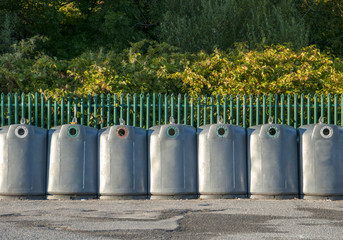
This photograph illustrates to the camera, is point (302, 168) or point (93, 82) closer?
point (302, 168)

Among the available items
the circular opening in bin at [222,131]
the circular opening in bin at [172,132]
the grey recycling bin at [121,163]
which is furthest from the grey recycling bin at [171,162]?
the circular opening in bin at [222,131]

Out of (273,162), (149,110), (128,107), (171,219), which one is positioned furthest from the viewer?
(149,110)

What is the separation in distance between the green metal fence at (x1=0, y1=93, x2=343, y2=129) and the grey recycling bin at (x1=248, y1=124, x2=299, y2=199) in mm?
937

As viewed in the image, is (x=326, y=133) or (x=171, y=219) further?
(x=326, y=133)

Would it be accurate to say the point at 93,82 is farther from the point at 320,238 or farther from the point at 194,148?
the point at 320,238

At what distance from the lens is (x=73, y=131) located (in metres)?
8.09

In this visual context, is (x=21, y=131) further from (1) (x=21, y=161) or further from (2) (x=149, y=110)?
(2) (x=149, y=110)

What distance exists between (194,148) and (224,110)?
1269 millimetres

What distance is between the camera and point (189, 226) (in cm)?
618

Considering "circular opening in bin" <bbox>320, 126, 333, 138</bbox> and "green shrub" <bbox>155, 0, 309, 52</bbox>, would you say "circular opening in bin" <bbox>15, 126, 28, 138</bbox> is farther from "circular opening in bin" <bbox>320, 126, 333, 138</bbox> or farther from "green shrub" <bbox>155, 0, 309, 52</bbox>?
"green shrub" <bbox>155, 0, 309, 52</bbox>

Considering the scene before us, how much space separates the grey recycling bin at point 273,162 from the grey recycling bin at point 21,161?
107 inches

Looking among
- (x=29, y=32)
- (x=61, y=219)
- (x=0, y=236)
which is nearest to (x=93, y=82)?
(x=61, y=219)

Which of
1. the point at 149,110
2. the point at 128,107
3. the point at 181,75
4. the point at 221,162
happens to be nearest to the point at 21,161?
the point at 128,107

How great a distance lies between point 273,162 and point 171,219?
6.76 ft
